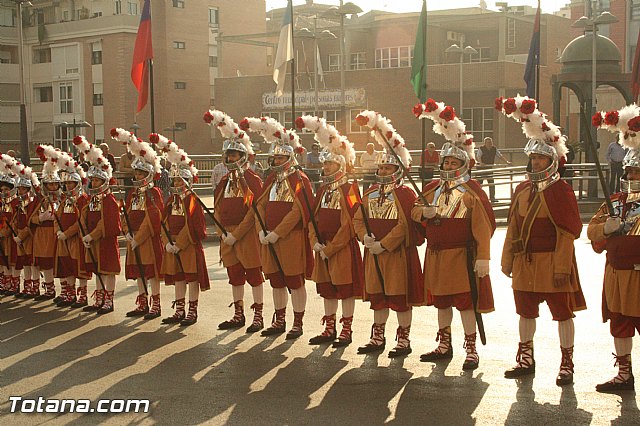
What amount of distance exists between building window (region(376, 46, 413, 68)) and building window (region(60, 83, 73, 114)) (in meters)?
19.9

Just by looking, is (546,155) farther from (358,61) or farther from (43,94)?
(43,94)

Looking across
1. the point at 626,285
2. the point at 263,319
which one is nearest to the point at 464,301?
the point at 626,285

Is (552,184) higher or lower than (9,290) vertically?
higher

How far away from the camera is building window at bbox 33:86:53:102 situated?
195ft

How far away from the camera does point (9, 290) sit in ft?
45.3

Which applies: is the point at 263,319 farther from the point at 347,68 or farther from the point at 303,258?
the point at 347,68

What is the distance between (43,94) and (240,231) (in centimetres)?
5274

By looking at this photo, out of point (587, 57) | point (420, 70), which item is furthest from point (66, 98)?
point (420, 70)

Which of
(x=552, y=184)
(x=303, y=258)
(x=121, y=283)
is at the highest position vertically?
(x=552, y=184)

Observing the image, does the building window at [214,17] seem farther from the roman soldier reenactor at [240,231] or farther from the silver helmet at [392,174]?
the silver helmet at [392,174]

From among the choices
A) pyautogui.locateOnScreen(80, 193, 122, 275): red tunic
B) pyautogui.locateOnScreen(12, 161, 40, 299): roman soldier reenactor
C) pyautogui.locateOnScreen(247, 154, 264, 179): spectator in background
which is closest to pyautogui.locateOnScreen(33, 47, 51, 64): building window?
pyautogui.locateOnScreen(247, 154, 264, 179): spectator in background

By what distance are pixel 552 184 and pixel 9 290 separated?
8892 mm

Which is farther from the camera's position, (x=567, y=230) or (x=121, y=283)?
(x=121, y=283)

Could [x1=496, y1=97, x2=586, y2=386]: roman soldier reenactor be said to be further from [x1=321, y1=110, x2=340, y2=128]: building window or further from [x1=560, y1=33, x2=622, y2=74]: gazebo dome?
[x1=321, y1=110, x2=340, y2=128]: building window
